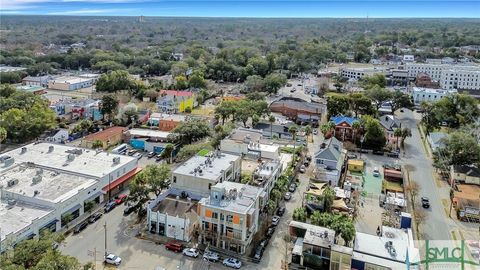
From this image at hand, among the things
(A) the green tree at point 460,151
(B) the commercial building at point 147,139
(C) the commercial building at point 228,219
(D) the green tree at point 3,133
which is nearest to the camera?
(C) the commercial building at point 228,219

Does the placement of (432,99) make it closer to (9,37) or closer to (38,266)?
(38,266)

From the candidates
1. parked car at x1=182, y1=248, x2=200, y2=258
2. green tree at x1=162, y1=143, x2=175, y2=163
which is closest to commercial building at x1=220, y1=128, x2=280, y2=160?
green tree at x1=162, y1=143, x2=175, y2=163

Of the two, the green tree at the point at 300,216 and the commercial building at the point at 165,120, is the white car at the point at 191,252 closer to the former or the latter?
the green tree at the point at 300,216

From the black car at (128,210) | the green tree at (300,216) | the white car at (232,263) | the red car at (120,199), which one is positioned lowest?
the white car at (232,263)

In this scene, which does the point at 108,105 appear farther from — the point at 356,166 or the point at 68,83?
the point at 356,166

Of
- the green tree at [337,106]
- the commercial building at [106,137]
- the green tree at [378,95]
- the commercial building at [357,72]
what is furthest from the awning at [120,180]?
the commercial building at [357,72]

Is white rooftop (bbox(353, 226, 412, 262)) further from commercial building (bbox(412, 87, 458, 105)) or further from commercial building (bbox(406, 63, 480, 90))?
commercial building (bbox(406, 63, 480, 90))
